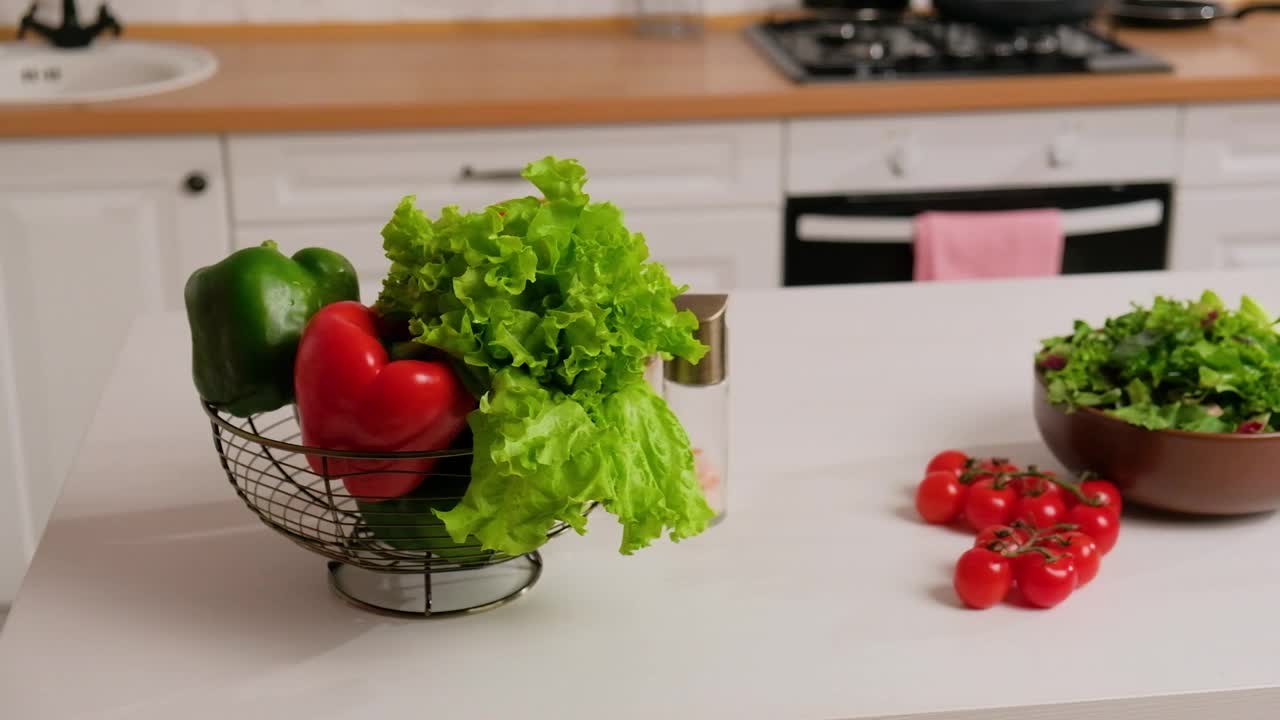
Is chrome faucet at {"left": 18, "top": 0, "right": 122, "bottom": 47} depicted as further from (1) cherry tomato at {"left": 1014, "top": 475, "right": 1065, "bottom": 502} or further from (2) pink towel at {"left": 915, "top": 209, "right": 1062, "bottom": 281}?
(1) cherry tomato at {"left": 1014, "top": 475, "right": 1065, "bottom": 502}

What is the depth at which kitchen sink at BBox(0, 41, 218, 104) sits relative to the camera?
2.78 m

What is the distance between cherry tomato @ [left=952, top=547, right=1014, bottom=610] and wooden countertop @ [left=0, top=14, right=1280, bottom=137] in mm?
1469

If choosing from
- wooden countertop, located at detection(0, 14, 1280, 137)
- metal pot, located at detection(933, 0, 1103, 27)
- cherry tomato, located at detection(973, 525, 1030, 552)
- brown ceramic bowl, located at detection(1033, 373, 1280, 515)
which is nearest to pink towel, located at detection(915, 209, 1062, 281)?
wooden countertop, located at detection(0, 14, 1280, 137)

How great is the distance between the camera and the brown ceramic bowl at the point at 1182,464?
3.83 feet

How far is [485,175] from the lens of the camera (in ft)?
8.14

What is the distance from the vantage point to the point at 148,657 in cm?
104

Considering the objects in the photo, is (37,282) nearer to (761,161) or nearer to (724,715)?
(761,161)

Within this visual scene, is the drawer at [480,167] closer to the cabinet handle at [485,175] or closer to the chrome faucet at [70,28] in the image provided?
the cabinet handle at [485,175]

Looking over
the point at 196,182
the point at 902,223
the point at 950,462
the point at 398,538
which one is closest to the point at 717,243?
the point at 902,223

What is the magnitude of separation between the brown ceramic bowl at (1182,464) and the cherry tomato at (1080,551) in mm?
105

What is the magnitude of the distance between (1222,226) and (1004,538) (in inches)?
67.6

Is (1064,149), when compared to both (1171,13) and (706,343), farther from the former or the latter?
(706,343)

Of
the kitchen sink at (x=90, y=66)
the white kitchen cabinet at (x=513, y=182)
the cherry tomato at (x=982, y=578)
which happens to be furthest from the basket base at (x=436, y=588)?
the kitchen sink at (x=90, y=66)

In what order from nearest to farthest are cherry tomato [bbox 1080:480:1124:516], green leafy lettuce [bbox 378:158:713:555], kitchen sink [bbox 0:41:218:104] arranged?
green leafy lettuce [bbox 378:158:713:555] < cherry tomato [bbox 1080:480:1124:516] < kitchen sink [bbox 0:41:218:104]
